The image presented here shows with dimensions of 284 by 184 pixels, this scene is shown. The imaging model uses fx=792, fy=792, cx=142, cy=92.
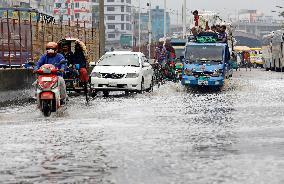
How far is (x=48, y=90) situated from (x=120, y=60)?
36.2 ft

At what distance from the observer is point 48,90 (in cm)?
1873

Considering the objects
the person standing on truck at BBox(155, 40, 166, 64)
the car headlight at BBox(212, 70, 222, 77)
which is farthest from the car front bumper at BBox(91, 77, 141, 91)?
the person standing on truck at BBox(155, 40, 166, 64)

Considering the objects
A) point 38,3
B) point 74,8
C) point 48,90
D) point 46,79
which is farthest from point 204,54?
point 74,8

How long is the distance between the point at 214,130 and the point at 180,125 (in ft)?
4.10

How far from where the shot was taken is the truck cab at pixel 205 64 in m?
32.4

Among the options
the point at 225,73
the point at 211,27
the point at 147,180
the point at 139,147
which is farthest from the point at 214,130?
the point at 211,27

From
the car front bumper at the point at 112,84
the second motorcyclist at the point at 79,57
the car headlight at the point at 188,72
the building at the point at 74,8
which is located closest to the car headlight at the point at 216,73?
→ the car headlight at the point at 188,72

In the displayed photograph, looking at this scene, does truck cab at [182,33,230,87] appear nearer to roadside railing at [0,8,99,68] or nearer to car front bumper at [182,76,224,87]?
car front bumper at [182,76,224,87]

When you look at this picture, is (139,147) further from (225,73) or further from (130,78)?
(225,73)

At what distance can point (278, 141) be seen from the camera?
40.7 ft

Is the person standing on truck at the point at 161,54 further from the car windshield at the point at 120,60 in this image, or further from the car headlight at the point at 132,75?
the car headlight at the point at 132,75

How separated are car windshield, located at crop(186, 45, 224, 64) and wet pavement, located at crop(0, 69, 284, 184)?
12995 millimetres

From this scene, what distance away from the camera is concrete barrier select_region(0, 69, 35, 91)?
79.1 feet

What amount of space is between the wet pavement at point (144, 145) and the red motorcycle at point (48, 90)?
1.04ft
